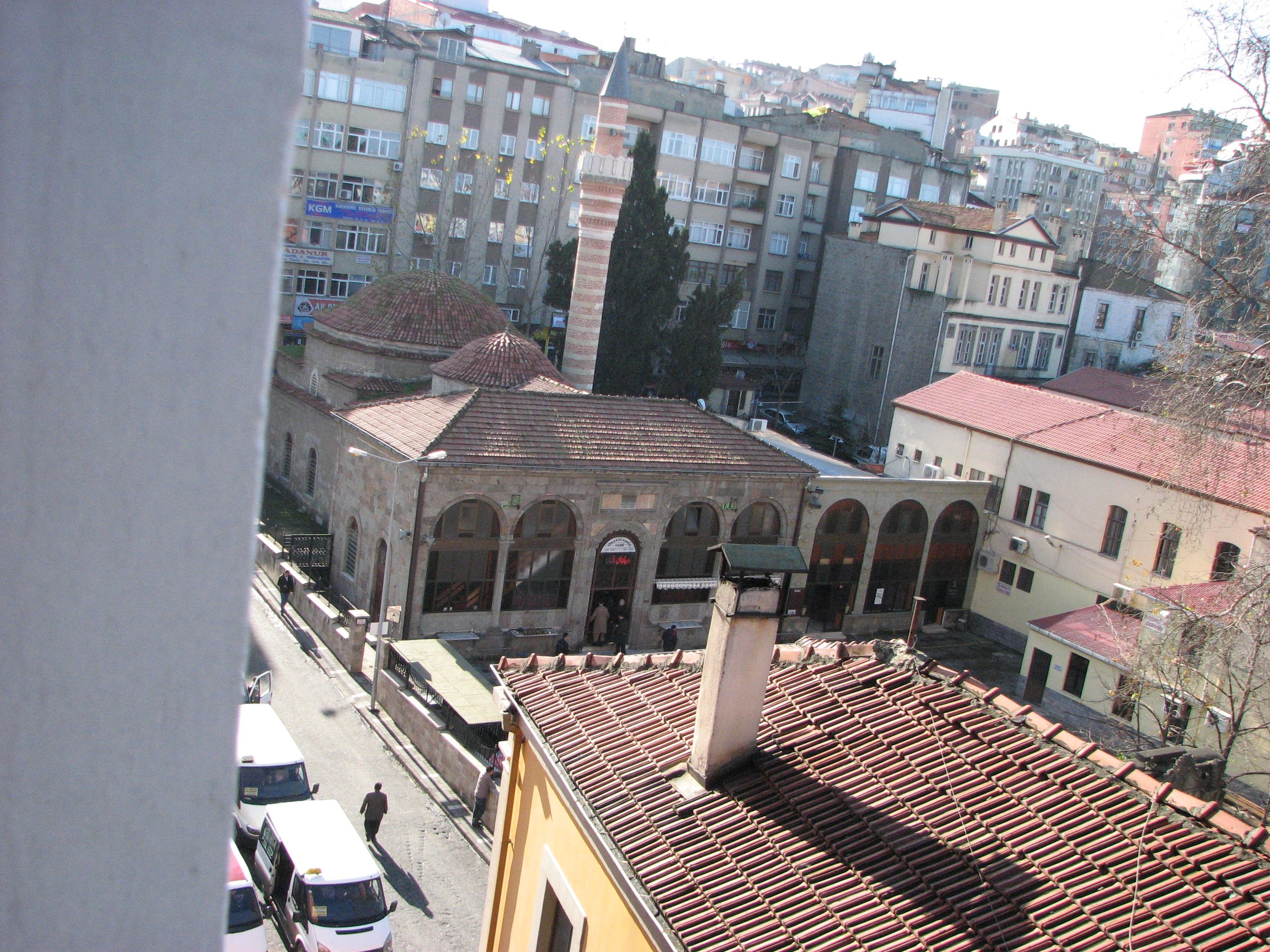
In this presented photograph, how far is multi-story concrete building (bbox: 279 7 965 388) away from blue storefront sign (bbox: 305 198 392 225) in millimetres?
68

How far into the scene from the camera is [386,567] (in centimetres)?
2264

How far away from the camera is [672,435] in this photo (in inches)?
1061

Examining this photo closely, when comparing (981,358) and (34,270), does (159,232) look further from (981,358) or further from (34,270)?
(981,358)

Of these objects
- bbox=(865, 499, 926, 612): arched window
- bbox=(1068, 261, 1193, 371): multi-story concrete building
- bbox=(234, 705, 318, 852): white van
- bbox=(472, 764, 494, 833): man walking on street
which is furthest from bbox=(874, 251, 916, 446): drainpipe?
bbox=(234, 705, 318, 852): white van

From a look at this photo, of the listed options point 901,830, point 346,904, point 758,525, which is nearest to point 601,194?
point 758,525

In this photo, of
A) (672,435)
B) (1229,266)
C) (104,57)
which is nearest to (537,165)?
(672,435)

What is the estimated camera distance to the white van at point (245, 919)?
1279 centimetres

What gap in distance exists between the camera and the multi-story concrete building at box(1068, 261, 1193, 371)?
4991 centimetres

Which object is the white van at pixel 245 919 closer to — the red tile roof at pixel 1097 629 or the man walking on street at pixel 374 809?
the man walking on street at pixel 374 809

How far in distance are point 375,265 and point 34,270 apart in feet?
159

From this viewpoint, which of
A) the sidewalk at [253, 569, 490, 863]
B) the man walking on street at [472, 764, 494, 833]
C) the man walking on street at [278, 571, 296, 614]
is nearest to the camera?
the man walking on street at [472, 764, 494, 833]

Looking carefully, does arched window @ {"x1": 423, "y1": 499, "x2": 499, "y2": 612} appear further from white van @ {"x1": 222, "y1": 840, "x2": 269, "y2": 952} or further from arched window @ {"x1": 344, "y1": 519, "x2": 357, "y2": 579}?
white van @ {"x1": 222, "y1": 840, "x2": 269, "y2": 952}

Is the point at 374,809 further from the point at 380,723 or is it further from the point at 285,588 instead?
the point at 285,588

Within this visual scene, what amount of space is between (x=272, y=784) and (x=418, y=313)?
20.0 m
